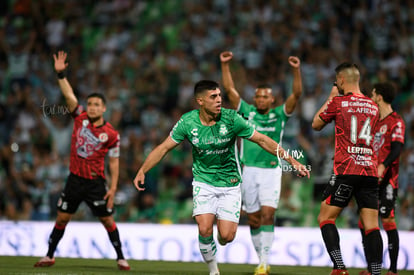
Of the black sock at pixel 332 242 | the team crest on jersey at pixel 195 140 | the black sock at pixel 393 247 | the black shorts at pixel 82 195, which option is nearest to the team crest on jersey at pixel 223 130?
the team crest on jersey at pixel 195 140

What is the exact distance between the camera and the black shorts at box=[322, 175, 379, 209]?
792cm

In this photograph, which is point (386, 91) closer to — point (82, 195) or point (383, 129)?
point (383, 129)

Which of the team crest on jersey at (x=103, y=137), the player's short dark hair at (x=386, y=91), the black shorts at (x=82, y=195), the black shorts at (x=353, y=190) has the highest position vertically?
the player's short dark hair at (x=386, y=91)

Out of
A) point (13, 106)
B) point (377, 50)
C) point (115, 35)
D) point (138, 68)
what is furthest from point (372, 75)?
point (13, 106)

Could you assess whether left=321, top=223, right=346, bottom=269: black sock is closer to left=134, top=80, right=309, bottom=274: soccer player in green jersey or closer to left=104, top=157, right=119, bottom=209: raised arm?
left=134, top=80, right=309, bottom=274: soccer player in green jersey

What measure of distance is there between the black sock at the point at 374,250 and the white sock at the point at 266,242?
2.31 meters

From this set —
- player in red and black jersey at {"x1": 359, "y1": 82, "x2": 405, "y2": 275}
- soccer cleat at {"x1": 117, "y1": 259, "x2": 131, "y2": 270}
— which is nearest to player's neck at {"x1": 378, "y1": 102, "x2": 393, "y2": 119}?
player in red and black jersey at {"x1": 359, "y1": 82, "x2": 405, "y2": 275}

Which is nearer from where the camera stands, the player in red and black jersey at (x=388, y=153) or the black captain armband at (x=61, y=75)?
the player in red and black jersey at (x=388, y=153)

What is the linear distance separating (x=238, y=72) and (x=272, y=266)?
7.12 metres

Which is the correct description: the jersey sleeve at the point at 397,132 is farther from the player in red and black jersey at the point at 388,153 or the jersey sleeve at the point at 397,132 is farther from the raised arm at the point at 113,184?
the raised arm at the point at 113,184

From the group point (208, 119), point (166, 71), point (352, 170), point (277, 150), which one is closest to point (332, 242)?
point (352, 170)

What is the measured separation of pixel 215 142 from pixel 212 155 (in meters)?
0.20

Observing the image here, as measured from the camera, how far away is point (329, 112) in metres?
8.00

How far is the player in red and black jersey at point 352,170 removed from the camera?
789 cm
